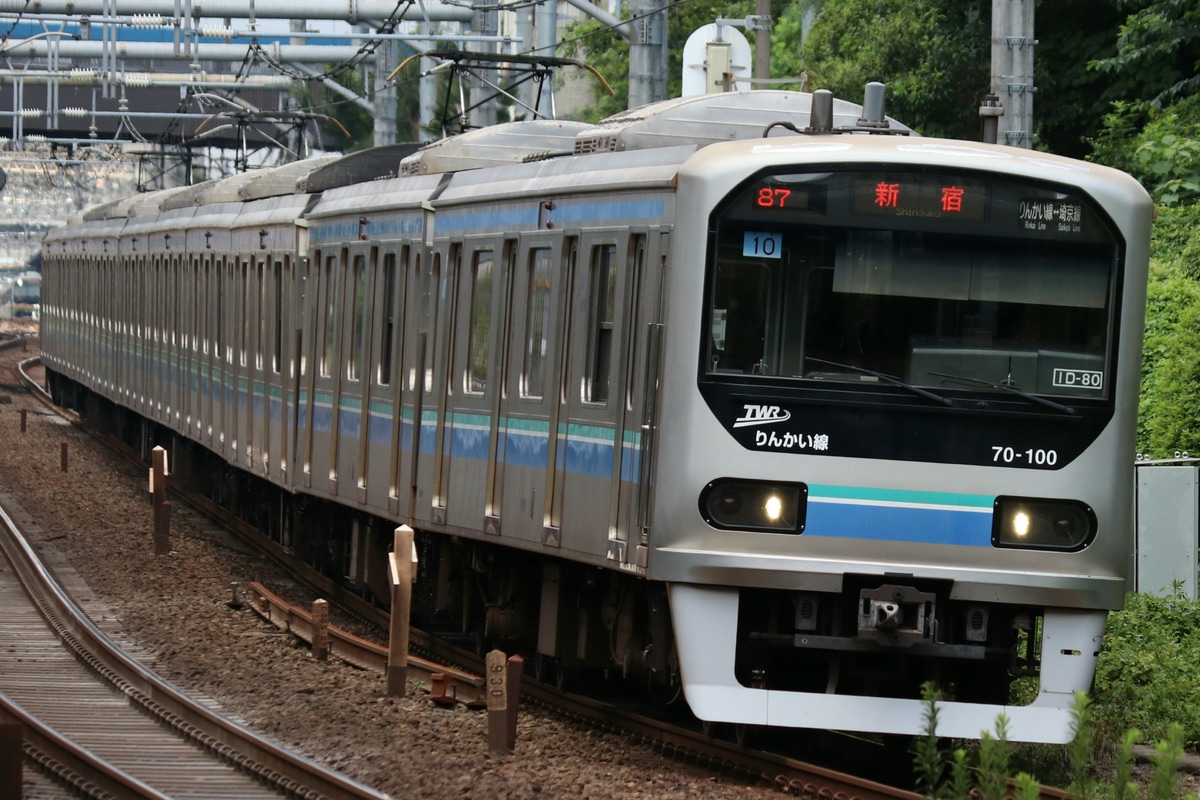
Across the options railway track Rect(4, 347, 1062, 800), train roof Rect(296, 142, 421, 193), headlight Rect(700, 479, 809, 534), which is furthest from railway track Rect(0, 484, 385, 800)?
train roof Rect(296, 142, 421, 193)

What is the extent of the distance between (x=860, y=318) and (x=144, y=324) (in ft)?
59.4

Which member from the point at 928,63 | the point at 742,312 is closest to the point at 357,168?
the point at 742,312

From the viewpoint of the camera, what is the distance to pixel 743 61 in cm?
1844

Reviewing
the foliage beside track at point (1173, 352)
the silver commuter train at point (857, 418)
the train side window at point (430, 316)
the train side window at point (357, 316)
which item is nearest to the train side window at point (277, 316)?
the train side window at point (357, 316)

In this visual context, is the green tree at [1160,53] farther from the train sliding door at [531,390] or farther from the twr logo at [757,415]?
the twr logo at [757,415]

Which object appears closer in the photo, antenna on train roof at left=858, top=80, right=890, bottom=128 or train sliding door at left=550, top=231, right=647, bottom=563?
train sliding door at left=550, top=231, right=647, bottom=563

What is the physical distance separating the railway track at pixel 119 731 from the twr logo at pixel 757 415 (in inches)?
84.5

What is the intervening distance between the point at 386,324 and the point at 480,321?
1.99m

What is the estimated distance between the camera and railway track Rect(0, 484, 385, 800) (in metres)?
9.09

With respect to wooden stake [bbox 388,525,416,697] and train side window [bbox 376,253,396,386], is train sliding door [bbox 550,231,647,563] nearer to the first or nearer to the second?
wooden stake [bbox 388,525,416,697]

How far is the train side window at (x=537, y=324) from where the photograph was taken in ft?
34.2

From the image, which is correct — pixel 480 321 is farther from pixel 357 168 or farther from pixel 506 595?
pixel 357 168

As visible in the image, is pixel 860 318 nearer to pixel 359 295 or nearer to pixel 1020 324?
pixel 1020 324

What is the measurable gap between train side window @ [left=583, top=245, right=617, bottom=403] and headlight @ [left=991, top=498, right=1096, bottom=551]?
198cm
